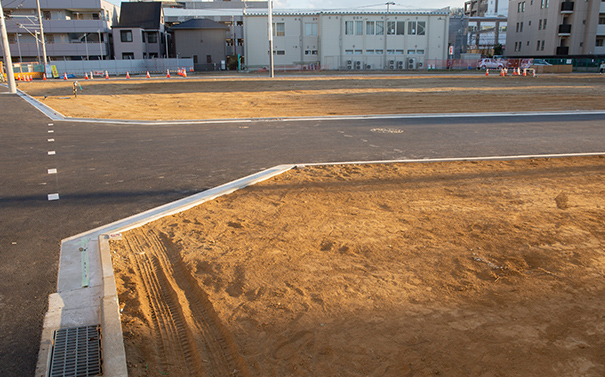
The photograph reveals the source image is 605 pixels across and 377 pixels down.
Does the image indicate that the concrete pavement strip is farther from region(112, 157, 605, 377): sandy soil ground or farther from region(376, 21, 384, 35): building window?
region(376, 21, 384, 35): building window

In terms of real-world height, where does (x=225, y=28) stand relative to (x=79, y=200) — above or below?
above

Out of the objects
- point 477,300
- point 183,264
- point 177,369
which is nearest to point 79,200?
point 183,264

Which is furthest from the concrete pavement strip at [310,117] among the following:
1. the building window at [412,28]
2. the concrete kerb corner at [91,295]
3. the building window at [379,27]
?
the building window at [412,28]

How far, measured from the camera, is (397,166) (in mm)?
10164

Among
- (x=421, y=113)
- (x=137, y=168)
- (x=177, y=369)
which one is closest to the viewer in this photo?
(x=177, y=369)

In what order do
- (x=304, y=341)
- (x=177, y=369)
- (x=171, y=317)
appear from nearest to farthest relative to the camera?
(x=177, y=369) < (x=304, y=341) < (x=171, y=317)

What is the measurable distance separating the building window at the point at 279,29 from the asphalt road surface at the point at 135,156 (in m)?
49.0

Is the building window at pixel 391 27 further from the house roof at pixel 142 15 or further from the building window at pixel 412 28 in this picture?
the house roof at pixel 142 15

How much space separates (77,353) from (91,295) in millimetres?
951

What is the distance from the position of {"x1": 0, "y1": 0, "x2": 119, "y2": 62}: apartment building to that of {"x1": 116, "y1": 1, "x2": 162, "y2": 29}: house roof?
2.69 metres

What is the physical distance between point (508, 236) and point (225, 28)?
221ft

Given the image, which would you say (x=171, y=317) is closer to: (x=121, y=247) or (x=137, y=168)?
(x=121, y=247)

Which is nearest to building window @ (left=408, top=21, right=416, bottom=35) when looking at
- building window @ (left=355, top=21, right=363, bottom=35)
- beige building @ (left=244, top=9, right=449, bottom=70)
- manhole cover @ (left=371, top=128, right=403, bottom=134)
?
beige building @ (left=244, top=9, right=449, bottom=70)

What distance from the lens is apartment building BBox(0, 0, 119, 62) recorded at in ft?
201
